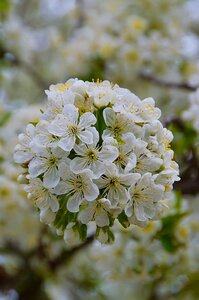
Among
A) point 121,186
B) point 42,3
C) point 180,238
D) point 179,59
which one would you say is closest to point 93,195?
point 121,186

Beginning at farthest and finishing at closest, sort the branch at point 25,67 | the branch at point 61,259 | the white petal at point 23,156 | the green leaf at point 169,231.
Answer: the branch at point 25,67
the branch at point 61,259
the green leaf at point 169,231
the white petal at point 23,156

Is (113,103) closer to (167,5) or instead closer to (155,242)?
(155,242)

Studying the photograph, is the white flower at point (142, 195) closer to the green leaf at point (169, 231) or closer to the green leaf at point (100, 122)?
the green leaf at point (100, 122)

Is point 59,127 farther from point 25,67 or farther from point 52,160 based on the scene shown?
point 25,67

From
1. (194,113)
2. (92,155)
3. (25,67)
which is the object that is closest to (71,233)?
(92,155)

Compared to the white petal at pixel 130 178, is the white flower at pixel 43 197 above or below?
above

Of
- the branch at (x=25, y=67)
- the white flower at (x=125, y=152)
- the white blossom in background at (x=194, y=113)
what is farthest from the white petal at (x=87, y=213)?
the branch at (x=25, y=67)
